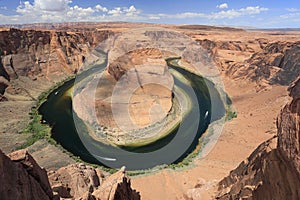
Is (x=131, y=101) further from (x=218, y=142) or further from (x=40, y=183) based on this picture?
(x=40, y=183)

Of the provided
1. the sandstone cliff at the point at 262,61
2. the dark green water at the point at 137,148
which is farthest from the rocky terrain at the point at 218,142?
the dark green water at the point at 137,148

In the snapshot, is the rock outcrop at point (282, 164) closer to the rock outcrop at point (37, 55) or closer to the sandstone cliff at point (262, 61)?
the sandstone cliff at point (262, 61)

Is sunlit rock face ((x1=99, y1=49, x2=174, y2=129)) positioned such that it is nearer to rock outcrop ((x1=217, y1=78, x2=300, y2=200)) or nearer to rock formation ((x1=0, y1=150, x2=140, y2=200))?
rock formation ((x1=0, y1=150, x2=140, y2=200))

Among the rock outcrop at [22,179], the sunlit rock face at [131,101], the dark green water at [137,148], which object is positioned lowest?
the dark green water at [137,148]

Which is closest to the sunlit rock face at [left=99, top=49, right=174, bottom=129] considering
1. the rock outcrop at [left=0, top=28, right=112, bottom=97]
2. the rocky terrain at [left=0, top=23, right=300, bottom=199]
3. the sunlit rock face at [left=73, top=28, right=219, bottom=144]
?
the sunlit rock face at [left=73, top=28, right=219, bottom=144]

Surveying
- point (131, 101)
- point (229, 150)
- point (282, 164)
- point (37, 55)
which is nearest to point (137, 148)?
point (131, 101)

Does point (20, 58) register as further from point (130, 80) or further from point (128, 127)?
point (128, 127)
